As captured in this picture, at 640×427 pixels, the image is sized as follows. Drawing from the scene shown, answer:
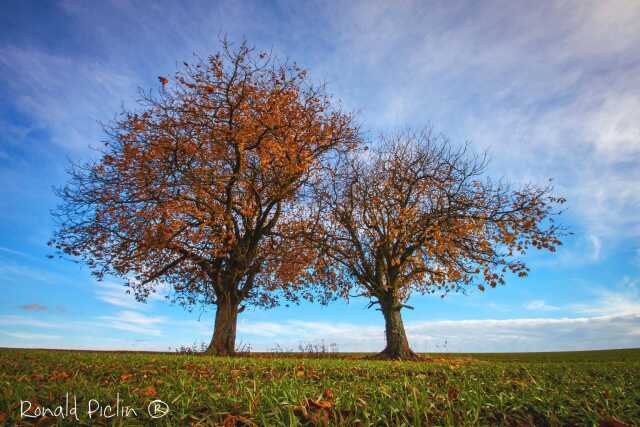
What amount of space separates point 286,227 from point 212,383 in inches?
648

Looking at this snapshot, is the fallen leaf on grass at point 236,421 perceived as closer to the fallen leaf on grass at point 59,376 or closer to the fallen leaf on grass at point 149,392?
the fallen leaf on grass at point 149,392

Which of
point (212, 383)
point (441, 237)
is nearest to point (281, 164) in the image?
point (441, 237)

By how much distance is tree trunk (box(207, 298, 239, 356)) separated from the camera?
20.1 meters

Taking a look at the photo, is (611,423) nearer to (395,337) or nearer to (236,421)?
(236,421)

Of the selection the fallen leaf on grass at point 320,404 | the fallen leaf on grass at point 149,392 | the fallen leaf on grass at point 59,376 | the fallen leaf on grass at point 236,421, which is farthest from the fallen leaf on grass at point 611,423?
the fallen leaf on grass at point 59,376

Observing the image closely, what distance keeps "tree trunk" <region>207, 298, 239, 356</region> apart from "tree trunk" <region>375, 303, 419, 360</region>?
8.13 m

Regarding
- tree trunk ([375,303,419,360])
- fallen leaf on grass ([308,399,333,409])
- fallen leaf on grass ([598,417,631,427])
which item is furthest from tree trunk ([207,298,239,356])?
fallen leaf on grass ([598,417,631,427])

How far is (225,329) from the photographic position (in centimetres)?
2053

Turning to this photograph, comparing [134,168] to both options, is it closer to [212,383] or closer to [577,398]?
[212,383]

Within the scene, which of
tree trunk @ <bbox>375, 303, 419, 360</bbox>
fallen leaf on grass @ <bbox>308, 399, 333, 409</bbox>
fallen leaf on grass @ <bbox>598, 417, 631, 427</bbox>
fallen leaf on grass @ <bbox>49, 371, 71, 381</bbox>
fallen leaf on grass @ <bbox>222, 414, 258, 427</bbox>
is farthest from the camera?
tree trunk @ <bbox>375, 303, 419, 360</bbox>

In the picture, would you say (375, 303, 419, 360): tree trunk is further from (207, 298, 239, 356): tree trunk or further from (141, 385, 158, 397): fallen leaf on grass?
(141, 385, 158, 397): fallen leaf on grass

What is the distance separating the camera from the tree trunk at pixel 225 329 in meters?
20.1

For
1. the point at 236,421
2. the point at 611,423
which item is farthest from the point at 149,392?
the point at 611,423

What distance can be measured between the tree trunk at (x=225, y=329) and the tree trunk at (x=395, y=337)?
8128 mm
